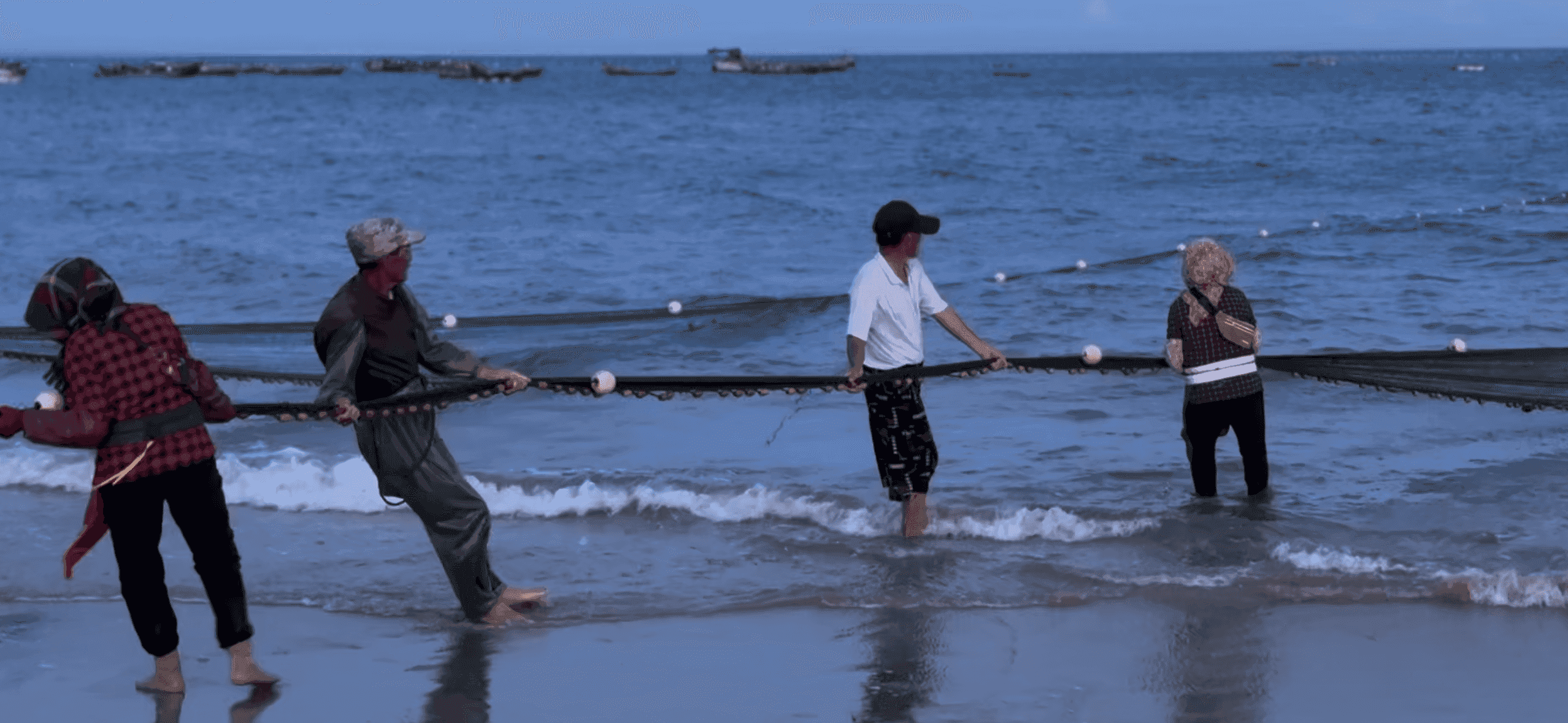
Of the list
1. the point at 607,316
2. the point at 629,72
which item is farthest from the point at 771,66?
the point at 607,316

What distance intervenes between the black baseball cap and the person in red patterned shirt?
266 cm

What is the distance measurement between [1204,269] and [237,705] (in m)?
4.13

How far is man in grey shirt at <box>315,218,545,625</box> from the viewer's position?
4.91 metres

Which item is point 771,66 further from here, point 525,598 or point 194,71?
point 525,598

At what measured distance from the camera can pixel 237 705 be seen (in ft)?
16.1

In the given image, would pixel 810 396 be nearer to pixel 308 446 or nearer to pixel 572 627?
Result: pixel 308 446

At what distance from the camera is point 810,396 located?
10.6 metres

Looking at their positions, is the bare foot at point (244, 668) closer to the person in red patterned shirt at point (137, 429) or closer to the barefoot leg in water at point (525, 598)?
the person in red patterned shirt at point (137, 429)

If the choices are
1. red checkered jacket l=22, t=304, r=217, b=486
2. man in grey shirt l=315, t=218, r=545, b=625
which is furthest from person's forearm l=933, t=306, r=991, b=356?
red checkered jacket l=22, t=304, r=217, b=486

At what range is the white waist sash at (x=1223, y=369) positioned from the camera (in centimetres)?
622

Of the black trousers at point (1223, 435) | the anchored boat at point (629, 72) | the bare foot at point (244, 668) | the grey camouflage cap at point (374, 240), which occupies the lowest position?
the bare foot at point (244, 668)

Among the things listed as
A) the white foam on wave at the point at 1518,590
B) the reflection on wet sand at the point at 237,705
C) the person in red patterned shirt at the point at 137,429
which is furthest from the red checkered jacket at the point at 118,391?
the white foam on wave at the point at 1518,590

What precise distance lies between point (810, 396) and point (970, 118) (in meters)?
58.8

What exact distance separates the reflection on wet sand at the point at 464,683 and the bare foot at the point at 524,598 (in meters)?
0.21
